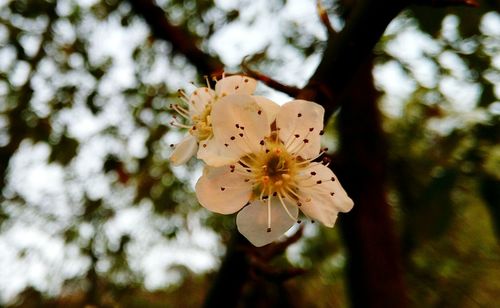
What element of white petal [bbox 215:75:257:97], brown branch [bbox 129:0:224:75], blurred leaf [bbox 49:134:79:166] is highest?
white petal [bbox 215:75:257:97]

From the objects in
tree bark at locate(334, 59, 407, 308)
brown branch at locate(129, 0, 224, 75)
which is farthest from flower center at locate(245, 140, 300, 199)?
brown branch at locate(129, 0, 224, 75)

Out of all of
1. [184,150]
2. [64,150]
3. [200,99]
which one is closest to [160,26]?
[64,150]

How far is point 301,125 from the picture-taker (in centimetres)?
71

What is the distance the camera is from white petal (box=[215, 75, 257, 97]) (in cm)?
81

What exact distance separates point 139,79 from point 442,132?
1.82 m

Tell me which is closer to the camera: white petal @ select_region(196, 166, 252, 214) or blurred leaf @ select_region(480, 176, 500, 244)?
white petal @ select_region(196, 166, 252, 214)

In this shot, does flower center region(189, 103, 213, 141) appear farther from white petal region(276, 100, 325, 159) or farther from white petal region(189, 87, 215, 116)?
white petal region(276, 100, 325, 159)

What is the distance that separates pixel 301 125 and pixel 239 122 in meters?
0.10

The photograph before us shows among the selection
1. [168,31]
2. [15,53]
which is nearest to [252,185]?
[168,31]

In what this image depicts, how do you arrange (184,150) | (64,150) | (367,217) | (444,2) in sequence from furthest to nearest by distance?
(64,150), (367,217), (184,150), (444,2)

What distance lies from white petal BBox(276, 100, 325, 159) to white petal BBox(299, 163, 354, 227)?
Result: 0.03 meters

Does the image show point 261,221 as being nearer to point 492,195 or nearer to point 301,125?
point 301,125

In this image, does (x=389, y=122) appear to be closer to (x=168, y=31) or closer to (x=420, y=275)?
(x=420, y=275)

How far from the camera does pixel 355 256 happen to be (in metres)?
1.66
